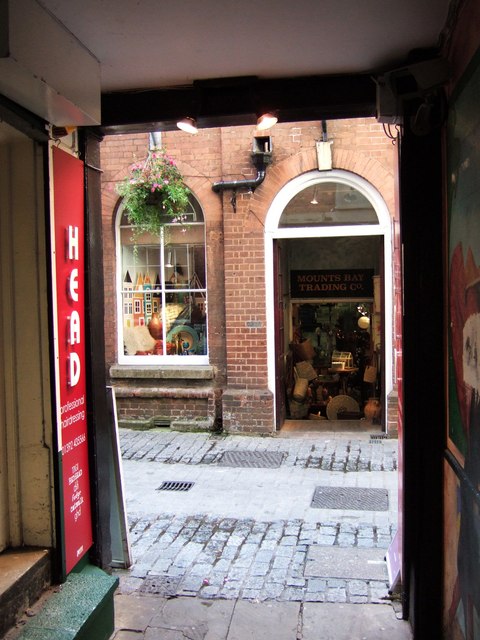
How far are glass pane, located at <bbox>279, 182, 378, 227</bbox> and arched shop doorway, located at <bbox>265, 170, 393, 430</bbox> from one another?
0.01 meters

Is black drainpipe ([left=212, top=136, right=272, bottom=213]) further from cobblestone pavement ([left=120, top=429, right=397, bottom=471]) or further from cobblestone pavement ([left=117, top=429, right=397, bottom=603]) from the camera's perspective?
cobblestone pavement ([left=117, top=429, right=397, bottom=603])

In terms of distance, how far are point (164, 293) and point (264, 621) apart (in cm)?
619

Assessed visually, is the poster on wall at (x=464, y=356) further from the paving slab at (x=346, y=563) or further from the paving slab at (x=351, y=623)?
the paving slab at (x=346, y=563)

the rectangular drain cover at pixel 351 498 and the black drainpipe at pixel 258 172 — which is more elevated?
the black drainpipe at pixel 258 172

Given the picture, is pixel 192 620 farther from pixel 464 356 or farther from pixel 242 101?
pixel 242 101

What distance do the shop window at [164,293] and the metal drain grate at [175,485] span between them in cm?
271

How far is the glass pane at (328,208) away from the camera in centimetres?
866

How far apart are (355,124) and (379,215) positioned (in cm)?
131

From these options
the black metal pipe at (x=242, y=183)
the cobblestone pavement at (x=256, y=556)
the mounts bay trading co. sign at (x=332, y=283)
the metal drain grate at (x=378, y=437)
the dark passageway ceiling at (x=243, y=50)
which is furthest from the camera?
the mounts bay trading co. sign at (x=332, y=283)

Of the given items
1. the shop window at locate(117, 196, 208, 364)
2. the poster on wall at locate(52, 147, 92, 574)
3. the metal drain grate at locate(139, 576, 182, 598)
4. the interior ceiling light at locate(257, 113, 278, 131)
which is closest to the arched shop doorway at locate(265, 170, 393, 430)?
the shop window at locate(117, 196, 208, 364)

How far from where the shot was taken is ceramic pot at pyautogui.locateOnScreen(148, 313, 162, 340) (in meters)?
9.43

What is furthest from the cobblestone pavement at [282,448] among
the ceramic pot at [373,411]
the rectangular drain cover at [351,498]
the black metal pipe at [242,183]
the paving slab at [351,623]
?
the black metal pipe at [242,183]

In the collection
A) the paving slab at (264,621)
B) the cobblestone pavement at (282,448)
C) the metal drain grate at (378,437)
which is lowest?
the paving slab at (264,621)

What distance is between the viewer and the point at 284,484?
6.64 meters
